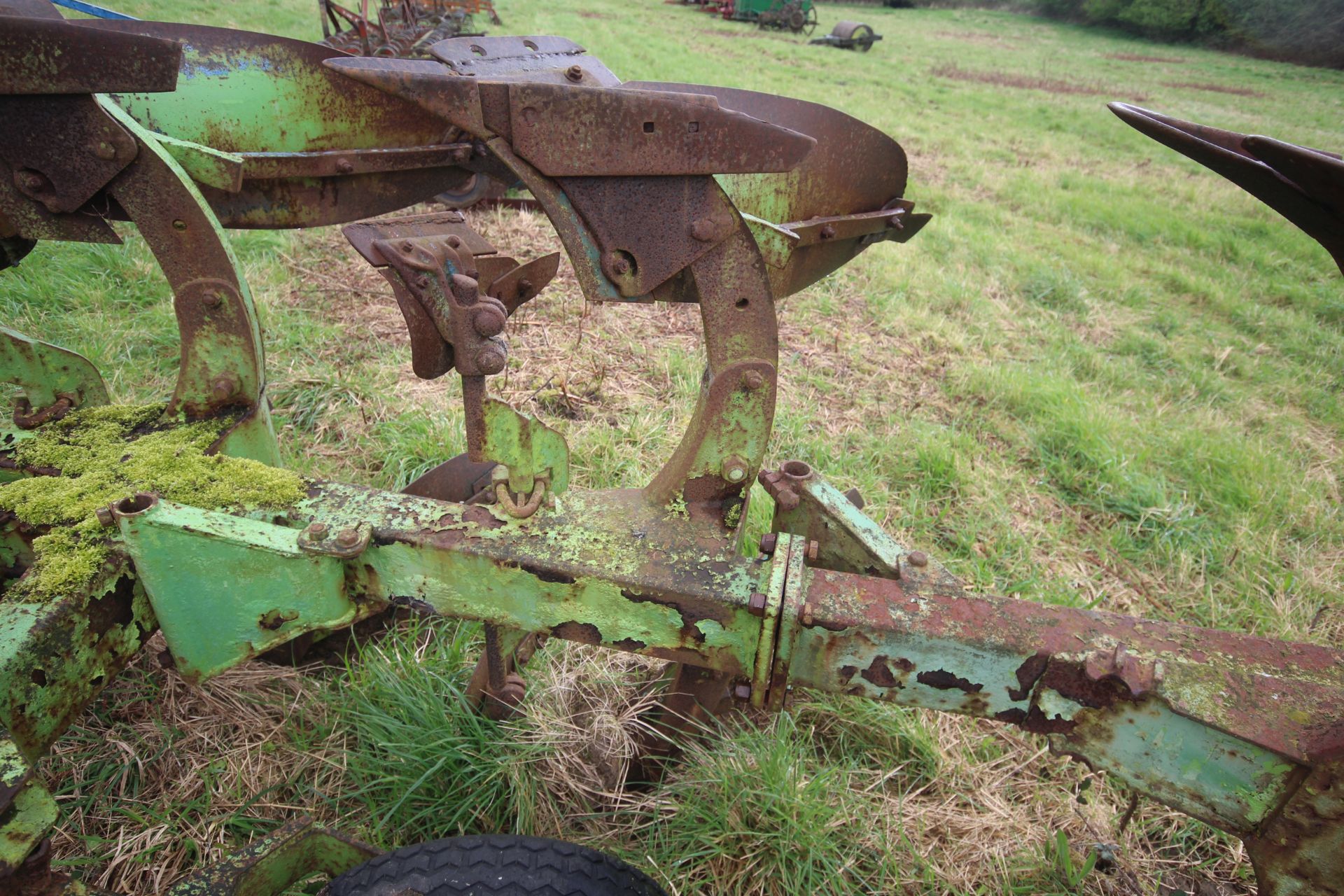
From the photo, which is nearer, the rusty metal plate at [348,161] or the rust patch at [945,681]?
the rust patch at [945,681]

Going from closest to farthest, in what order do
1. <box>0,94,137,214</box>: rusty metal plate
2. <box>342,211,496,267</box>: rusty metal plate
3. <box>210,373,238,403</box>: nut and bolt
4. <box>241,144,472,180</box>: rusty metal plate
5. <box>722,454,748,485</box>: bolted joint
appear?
1. <box>342,211,496,267</box>: rusty metal plate
2. <box>0,94,137,214</box>: rusty metal plate
3. <box>722,454,748,485</box>: bolted joint
4. <box>210,373,238,403</box>: nut and bolt
5. <box>241,144,472,180</box>: rusty metal plate

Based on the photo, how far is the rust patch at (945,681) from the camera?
132 cm

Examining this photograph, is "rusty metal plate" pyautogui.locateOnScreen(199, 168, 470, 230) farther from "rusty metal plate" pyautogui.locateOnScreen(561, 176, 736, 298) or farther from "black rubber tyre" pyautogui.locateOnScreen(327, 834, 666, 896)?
"black rubber tyre" pyautogui.locateOnScreen(327, 834, 666, 896)

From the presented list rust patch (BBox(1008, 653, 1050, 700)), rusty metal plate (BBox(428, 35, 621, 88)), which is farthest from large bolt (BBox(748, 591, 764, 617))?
rusty metal plate (BBox(428, 35, 621, 88))

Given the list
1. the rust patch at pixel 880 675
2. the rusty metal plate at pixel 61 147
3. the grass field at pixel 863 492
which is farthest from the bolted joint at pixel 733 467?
the rusty metal plate at pixel 61 147

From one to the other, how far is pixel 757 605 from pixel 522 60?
138cm

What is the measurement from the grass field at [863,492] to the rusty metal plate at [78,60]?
1.44m

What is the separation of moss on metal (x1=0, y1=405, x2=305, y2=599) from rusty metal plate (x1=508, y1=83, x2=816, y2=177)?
833mm

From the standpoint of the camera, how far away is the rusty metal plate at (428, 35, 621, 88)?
5.60 ft

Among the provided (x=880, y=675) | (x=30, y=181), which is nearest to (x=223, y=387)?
(x=30, y=181)

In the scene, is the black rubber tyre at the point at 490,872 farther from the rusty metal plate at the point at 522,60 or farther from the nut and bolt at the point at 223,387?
the rusty metal plate at the point at 522,60

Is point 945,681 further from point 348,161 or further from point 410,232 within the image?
point 348,161

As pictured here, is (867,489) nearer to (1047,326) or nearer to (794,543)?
(794,543)

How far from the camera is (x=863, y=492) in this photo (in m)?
3.11
